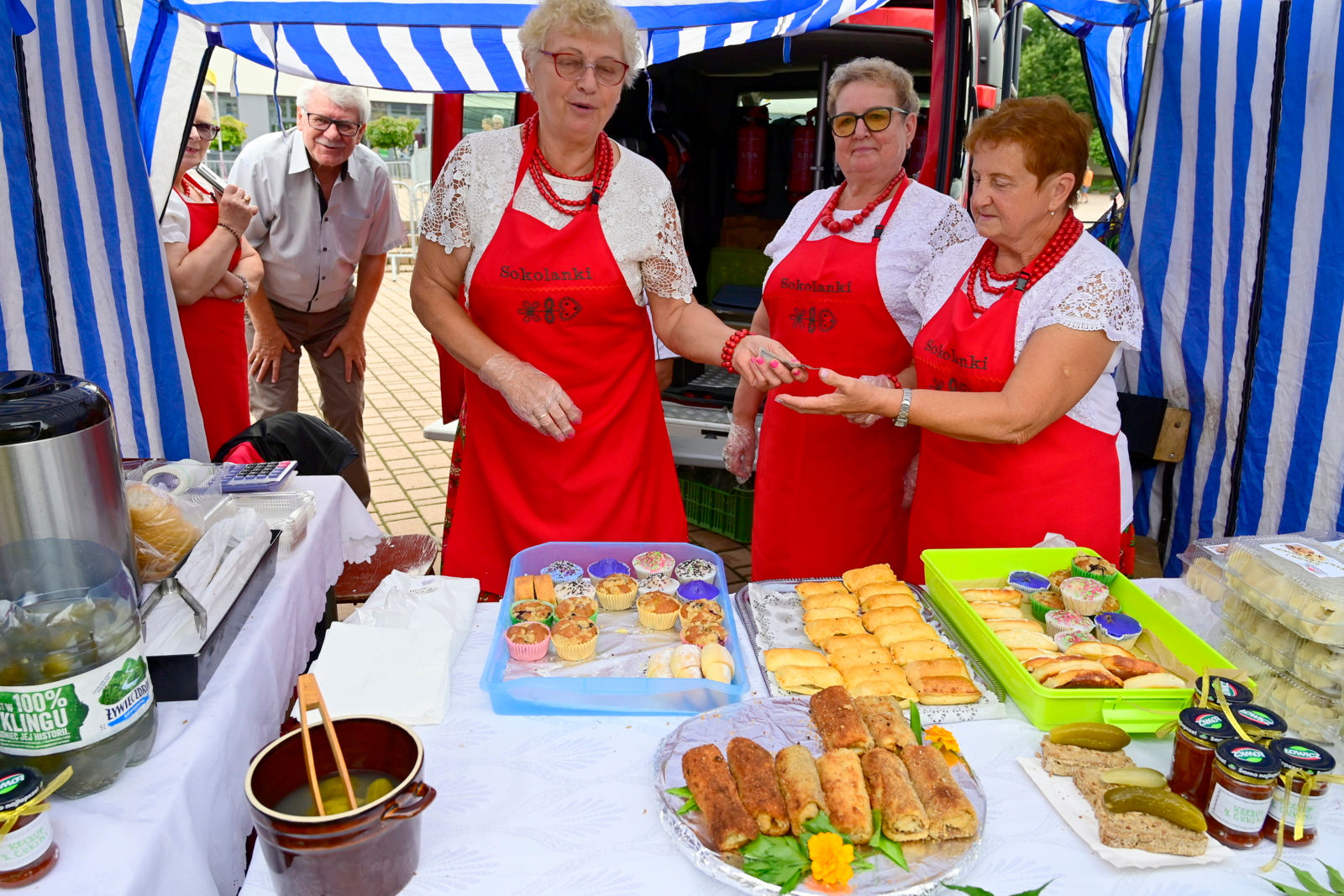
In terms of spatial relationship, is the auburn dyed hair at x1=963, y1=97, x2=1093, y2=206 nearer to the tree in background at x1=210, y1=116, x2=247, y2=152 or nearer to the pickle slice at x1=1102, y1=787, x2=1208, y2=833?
the pickle slice at x1=1102, y1=787, x2=1208, y2=833

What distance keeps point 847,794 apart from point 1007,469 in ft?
4.62

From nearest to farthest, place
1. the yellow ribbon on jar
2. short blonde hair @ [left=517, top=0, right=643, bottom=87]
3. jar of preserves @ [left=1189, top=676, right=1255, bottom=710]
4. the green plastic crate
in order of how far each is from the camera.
→ the yellow ribbon on jar < jar of preserves @ [left=1189, top=676, right=1255, bottom=710] < short blonde hair @ [left=517, top=0, right=643, bottom=87] < the green plastic crate

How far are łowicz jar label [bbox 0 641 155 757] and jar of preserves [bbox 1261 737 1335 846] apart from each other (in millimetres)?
1595

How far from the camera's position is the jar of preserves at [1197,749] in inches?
53.0

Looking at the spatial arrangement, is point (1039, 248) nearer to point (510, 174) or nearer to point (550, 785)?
point (510, 174)

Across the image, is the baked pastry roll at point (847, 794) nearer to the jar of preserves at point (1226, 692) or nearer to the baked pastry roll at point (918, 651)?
the baked pastry roll at point (918, 651)

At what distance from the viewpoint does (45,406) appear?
1371mm

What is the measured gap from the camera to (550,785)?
1459 millimetres

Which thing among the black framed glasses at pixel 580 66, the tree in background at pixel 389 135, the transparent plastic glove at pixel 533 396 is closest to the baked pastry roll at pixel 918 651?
the transparent plastic glove at pixel 533 396

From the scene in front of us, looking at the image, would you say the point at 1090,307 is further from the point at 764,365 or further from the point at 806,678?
the point at 806,678

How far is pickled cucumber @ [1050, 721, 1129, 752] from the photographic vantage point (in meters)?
1.51

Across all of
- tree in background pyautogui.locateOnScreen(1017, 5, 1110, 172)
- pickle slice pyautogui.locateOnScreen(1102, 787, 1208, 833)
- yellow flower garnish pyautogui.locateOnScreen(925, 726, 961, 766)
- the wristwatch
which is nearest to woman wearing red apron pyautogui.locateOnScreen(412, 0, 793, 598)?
the wristwatch

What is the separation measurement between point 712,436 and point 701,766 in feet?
10.5

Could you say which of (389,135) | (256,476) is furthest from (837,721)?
(389,135)
